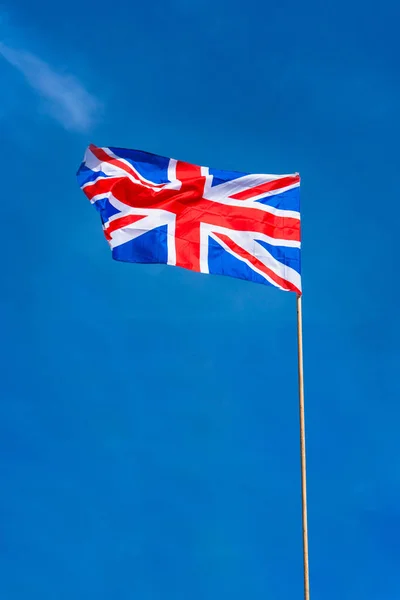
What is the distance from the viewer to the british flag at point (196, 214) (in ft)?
76.1

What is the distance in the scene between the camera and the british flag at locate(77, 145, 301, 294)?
76.1 ft

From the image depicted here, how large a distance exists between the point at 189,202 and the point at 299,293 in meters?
5.61

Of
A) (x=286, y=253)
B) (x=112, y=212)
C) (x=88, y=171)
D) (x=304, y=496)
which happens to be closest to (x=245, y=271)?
(x=286, y=253)

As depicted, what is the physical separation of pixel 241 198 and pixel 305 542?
11.9m

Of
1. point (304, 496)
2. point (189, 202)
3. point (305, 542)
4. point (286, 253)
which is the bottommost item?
point (305, 542)

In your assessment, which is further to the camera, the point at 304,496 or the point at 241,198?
the point at 241,198

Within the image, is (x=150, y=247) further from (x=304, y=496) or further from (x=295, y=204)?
(x=304, y=496)

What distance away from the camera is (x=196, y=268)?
23.1 meters

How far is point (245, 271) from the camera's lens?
22859mm

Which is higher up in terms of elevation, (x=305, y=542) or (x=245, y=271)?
(x=245, y=271)

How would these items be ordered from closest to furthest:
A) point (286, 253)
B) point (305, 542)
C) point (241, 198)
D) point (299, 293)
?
point (305, 542)
point (299, 293)
point (286, 253)
point (241, 198)

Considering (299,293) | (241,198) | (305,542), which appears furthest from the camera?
(241,198)

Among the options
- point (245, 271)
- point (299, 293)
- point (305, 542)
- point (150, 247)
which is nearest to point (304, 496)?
point (305, 542)

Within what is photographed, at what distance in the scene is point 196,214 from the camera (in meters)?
25.0
